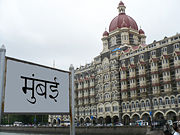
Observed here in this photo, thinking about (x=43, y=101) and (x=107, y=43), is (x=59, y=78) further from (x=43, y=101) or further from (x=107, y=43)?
(x=107, y=43)

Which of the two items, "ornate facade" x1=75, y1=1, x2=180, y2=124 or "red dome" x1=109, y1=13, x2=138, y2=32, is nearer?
"ornate facade" x1=75, y1=1, x2=180, y2=124

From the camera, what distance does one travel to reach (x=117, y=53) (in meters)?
53.7

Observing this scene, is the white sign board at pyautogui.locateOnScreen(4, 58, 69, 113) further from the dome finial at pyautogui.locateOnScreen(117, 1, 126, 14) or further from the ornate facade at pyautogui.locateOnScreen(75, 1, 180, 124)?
the dome finial at pyautogui.locateOnScreen(117, 1, 126, 14)

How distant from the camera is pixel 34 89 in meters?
3.94

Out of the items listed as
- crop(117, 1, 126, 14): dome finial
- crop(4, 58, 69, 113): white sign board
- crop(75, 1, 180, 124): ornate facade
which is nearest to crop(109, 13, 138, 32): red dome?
crop(75, 1, 180, 124): ornate facade

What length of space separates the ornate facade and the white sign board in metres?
40.5

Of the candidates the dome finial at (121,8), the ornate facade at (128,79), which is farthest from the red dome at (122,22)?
the dome finial at (121,8)

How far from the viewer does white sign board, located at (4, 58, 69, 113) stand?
141 inches

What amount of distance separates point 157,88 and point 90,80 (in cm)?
2068

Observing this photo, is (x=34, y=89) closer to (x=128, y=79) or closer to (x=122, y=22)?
(x=128, y=79)

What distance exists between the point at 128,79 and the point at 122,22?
15.9 m

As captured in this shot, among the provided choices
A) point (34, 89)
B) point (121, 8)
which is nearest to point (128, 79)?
point (121, 8)

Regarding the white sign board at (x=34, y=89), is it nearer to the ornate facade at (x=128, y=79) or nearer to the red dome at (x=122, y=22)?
the ornate facade at (x=128, y=79)

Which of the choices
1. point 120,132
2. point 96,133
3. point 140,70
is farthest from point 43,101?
point 140,70
